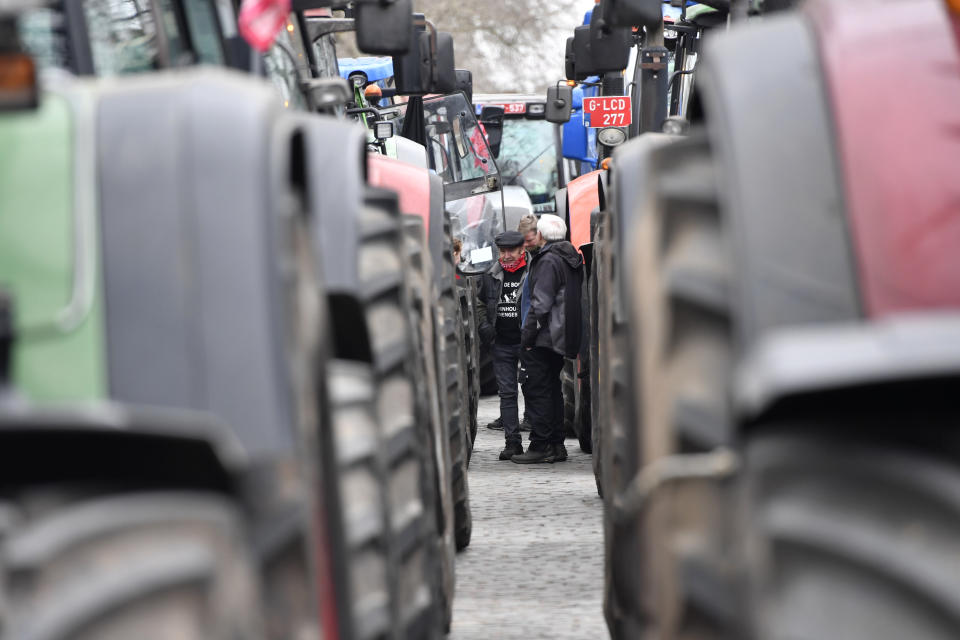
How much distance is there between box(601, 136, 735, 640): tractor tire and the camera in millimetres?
2234

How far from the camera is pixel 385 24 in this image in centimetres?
653

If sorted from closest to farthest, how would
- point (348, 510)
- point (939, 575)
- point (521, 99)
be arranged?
point (939, 575) < point (348, 510) < point (521, 99)

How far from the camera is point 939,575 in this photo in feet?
5.70

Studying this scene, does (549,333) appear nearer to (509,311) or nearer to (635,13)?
(509,311)

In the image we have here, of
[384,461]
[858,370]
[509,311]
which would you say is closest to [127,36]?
[384,461]

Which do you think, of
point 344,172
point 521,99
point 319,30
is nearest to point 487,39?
point 521,99

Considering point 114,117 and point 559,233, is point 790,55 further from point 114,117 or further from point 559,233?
point 559,233

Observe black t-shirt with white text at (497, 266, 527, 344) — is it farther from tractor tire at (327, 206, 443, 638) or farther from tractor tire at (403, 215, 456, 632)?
tractor tire at (327, 206, 443, 638)

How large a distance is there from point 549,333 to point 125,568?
9573 mm

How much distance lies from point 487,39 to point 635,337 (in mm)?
51161

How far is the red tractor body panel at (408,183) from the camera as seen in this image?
6.43 m

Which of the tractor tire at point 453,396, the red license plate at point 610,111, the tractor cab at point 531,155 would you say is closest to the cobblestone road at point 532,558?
the tractor tire at point 453,396

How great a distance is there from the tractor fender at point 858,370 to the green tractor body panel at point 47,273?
39.2 inches

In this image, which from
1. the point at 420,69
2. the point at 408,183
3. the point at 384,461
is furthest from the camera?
the point at 420,69
